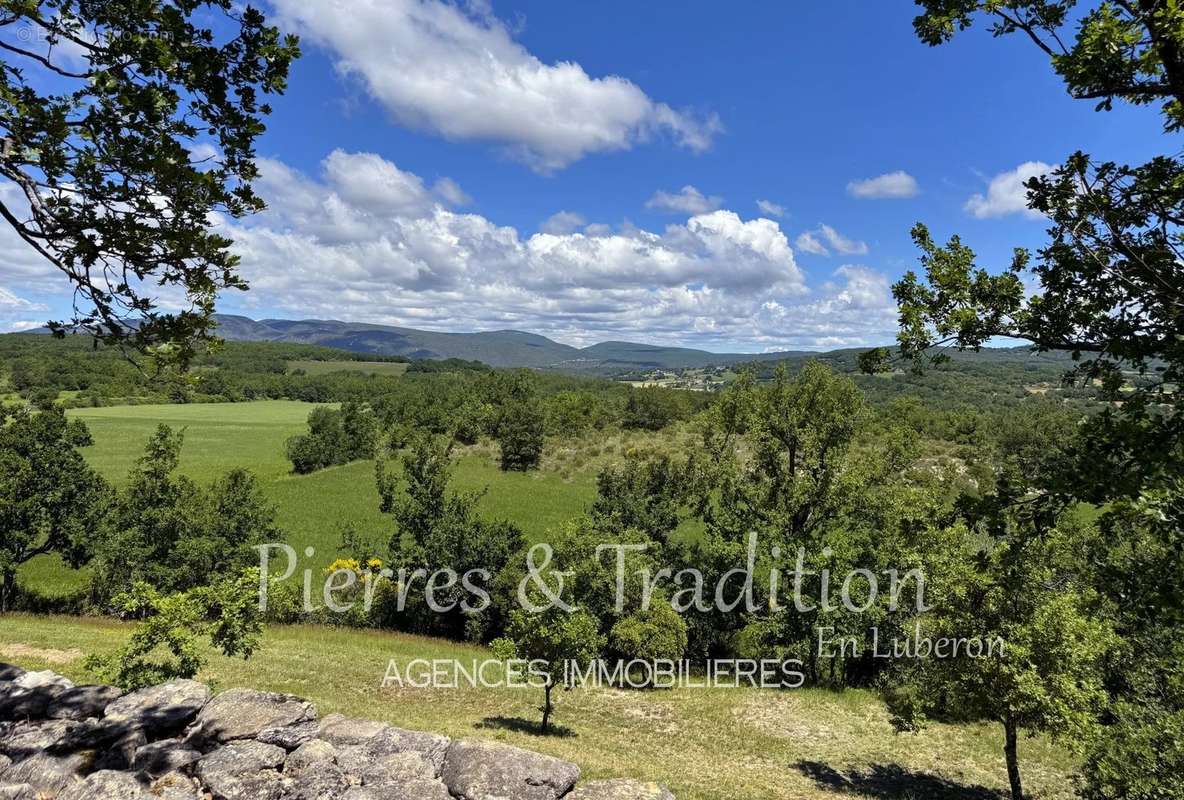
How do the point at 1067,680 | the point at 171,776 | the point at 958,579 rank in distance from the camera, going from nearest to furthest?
1. the point at 171,776
2. the point at 1067,680
3. the point at 958,579

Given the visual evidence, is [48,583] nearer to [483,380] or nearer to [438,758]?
[438,758]

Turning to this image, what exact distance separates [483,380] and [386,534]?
71727 mm

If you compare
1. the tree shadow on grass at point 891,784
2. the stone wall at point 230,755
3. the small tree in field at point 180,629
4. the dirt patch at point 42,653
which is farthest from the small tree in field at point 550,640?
the dirt patch at point 42,653

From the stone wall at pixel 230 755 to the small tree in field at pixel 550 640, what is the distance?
834cm

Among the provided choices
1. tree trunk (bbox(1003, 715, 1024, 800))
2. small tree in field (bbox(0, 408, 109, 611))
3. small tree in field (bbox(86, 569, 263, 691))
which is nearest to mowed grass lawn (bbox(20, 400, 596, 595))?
small tree in field (bbox(0, 408, 109, 611))

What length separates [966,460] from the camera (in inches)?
2459

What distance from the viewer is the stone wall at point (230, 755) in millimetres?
7414

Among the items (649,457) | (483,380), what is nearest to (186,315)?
(649,457)

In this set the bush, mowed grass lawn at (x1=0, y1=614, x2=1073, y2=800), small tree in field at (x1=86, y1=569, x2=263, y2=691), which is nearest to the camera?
small tree in field at (x1=86, y1=569, x2=263, y2=691)

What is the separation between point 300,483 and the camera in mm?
72500

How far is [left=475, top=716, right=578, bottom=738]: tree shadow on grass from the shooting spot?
18203 millimetres

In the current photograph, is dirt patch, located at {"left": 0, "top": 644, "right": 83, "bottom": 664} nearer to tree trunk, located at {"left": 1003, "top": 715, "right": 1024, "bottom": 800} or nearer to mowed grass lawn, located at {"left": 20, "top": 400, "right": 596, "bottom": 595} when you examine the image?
mowed grass lawn, located at {"left": 20, "top": 400, "right": 596, "bottom": 595}

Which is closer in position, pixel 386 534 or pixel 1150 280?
pixel 1150 280

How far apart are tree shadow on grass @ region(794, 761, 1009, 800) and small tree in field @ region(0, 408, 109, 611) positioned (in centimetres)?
3716
